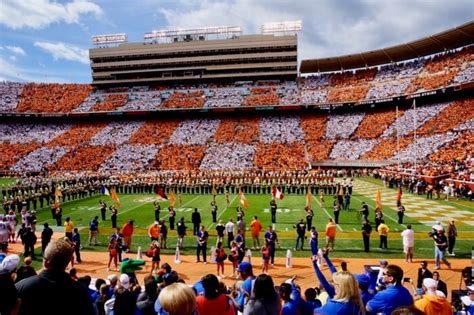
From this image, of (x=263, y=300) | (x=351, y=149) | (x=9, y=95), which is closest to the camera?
(x=263, y=300)

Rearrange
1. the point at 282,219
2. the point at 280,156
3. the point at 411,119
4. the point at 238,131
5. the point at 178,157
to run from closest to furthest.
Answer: the point at 282,219, the point at 411,119, the point at 280,156, the point at 178,157, the point at 238,131

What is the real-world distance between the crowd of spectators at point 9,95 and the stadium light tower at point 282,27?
5352 centimetres

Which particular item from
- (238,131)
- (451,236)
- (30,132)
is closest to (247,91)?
(238,131)

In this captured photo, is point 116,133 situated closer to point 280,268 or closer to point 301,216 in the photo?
point 301,216

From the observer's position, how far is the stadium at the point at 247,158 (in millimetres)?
14211

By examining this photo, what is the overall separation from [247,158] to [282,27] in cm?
3992

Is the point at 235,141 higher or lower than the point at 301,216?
higher

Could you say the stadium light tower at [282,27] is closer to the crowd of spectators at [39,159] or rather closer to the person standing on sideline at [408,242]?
the crowd of spectators at [39,159]

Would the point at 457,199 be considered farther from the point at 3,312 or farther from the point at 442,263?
the point at 3,312

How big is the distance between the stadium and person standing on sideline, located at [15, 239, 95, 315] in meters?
1.99

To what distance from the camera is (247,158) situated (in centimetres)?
5422

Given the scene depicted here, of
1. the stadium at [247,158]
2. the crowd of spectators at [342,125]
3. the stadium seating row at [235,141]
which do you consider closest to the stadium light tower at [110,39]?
the stadium at [247,158]

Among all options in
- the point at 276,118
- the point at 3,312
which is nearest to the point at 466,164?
the point at 276,118

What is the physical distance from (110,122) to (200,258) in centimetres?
6064
